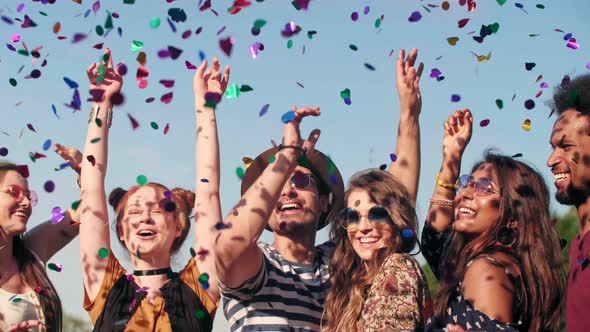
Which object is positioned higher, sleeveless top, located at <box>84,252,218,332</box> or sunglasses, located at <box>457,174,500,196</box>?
sunglasses, located at <box>457,174,500,196</box>

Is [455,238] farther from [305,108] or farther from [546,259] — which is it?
[305,108]

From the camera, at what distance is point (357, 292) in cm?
Result: 606

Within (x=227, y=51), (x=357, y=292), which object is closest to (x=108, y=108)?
(x=227, y=51)

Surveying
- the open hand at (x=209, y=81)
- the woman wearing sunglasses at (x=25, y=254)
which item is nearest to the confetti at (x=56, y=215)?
the woman wearing sunglasses at (x=25, y=254)

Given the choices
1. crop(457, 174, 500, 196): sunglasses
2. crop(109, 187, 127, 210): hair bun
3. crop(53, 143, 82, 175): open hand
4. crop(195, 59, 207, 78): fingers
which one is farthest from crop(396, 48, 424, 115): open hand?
crop(53, 143, 82, 175): open hand

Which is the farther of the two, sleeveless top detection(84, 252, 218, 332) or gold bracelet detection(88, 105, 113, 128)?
gold bracelet detection(88, 105, 113, 128)

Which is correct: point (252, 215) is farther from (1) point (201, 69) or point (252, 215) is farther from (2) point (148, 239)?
(1) point (201, 69)

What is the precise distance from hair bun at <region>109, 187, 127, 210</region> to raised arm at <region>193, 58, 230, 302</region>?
3.84 ft

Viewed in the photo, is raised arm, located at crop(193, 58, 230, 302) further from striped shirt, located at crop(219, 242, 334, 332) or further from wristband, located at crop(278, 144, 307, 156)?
wristband, located at crop(278, 144, 307, 156)

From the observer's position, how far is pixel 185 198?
24.7 ft

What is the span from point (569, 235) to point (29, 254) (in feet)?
72.5

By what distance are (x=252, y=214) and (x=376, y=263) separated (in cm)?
103

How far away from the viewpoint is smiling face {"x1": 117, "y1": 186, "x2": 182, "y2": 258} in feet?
22.9

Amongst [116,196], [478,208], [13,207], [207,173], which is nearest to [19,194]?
[13,207]
